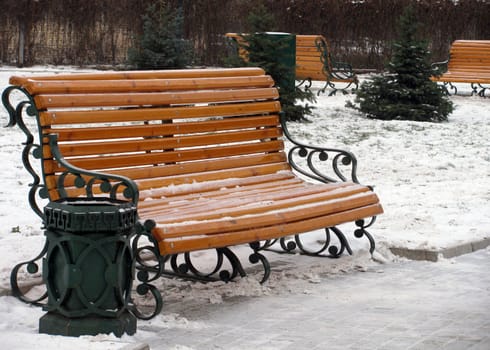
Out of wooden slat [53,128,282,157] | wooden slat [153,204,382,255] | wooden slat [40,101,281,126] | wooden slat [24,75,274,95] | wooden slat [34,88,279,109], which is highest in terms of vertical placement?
wooden slat [24,75,274,95]

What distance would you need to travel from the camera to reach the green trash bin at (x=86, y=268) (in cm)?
486

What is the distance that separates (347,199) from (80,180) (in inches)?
67.8

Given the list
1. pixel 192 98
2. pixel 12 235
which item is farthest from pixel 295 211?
pixel 12 235

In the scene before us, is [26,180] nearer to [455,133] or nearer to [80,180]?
[80,180]

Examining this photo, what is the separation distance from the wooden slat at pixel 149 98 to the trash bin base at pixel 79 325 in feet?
4.32

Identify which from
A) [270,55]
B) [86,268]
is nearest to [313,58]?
[270,55]

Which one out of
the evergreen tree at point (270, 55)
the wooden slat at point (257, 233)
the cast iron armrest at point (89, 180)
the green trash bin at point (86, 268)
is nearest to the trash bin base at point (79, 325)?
the green trash bin at point (86, 268)

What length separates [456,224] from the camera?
7.93m

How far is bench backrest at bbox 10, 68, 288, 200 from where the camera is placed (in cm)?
Answer: 584

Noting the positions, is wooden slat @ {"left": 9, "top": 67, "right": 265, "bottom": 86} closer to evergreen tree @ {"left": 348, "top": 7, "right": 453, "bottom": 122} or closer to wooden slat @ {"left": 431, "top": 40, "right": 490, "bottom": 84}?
evergreen tree @ {"left": 348, "top": 7, "right": 453, "bottom": 122}

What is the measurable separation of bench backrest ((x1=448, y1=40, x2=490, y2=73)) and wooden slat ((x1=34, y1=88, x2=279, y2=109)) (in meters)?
13.1

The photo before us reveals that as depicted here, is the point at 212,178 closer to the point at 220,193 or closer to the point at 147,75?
the point at 220,193

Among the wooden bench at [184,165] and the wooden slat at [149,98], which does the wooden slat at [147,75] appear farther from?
the wooden slat at [149,98]

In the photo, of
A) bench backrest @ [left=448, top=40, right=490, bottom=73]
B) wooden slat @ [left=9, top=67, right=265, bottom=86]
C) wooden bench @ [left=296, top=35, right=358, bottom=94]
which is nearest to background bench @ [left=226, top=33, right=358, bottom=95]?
wooden bench @ [left=296, top=35, right=358, bottom=94]
